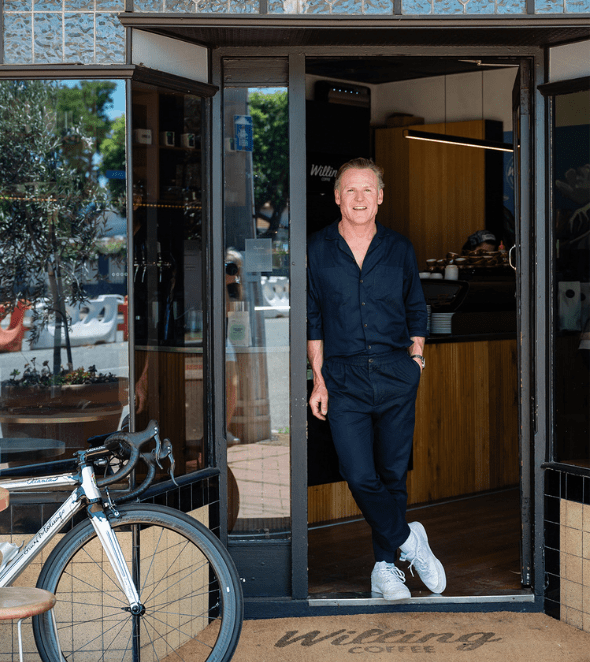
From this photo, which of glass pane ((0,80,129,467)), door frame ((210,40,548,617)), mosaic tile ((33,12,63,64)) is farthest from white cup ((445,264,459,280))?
mosaic tile ((33,12,63,64))

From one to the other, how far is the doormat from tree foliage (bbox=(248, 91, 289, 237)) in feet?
5.52

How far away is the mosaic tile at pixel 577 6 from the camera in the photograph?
3316mm

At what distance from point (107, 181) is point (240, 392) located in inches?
42.0

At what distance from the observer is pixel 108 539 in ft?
8.78

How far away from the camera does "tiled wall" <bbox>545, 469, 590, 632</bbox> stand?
11.5 ft

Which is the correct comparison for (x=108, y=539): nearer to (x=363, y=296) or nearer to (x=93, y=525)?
(x=93, y=525)

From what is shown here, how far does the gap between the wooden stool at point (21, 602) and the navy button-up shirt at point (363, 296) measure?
1.64m

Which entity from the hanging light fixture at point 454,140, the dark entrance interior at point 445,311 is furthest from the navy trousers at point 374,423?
the hanging light fixture at point 454,140

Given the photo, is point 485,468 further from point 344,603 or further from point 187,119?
point 187,119

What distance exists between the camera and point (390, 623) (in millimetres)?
3625

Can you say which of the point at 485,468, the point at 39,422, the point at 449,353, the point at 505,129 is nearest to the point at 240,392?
the point at 39,422

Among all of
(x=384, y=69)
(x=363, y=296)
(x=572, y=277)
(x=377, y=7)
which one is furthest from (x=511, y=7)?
(x=384, y=69)

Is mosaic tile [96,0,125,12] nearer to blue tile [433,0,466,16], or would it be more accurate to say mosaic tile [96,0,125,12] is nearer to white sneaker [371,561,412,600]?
blue tile [433,0,466,16]

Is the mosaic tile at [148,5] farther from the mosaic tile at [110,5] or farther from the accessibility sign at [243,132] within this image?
the accessibility sign at [243,132]
